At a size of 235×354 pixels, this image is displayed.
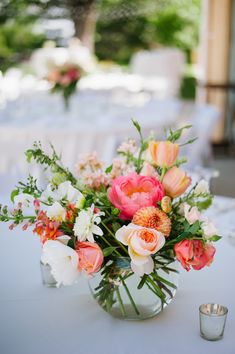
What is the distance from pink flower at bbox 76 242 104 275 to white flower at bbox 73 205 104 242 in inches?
0.7

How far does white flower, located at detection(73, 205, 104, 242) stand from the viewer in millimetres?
896

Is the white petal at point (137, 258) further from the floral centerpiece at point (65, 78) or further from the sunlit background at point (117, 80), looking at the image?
the floral centerpiece at point (65, 78)

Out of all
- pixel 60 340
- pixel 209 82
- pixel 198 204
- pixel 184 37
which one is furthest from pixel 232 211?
pixel 184 37

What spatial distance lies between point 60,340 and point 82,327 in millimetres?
56

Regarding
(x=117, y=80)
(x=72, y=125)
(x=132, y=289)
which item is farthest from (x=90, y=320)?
(x=117, y=80)

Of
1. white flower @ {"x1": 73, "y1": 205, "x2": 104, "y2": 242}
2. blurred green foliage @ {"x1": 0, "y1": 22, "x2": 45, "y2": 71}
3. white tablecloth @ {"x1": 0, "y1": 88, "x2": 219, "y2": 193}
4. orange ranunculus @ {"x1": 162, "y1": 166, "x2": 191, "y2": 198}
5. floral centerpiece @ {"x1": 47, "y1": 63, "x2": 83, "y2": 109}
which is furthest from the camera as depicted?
blurred green foliage @ {"x1": 0, "y1": 22, "x2": 45, "y2": 71}

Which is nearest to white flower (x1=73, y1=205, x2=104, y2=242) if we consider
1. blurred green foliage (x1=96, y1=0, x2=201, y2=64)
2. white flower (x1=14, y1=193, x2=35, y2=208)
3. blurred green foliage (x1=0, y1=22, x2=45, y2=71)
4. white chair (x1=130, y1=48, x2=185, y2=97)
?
white flower (x1=14, y1=193, x2=35, y2=208)

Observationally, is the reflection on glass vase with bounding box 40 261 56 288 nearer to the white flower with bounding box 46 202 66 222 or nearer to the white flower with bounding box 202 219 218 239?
the white flower with bounding box 46 202 66 222

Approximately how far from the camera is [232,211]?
1.74 m

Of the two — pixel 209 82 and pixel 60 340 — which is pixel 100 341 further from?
pixel 209 82

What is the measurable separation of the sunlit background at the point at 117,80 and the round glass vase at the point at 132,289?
0.32 meters

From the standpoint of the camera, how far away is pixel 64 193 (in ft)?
3.20

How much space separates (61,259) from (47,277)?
0.30 metres

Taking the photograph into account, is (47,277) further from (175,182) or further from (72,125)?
(72,125)
